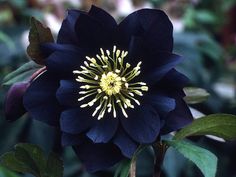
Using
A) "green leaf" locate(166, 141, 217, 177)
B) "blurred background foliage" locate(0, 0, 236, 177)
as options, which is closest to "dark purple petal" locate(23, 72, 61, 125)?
"green leaf" locate(166, 141, 217, 177)

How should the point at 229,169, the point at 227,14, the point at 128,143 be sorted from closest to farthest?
the point at 128,143
the point at 229,169
the point at 227,14

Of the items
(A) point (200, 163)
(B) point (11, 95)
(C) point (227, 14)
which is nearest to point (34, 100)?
(B) point (11, 95)

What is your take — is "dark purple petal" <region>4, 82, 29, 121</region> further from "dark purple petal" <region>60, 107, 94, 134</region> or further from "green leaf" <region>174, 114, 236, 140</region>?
→ "green leaf" <region>174, 114, 236, 140</region>

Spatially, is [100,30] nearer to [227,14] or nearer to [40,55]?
[40,55]

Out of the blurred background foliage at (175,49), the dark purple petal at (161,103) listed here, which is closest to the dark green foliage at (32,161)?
the dark purple petal at (161,103)

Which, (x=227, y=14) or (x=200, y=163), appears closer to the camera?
(x=200, y=163)

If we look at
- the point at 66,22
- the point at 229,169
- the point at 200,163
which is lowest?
the point at 229,169

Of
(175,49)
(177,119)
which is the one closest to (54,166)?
(177,119)
